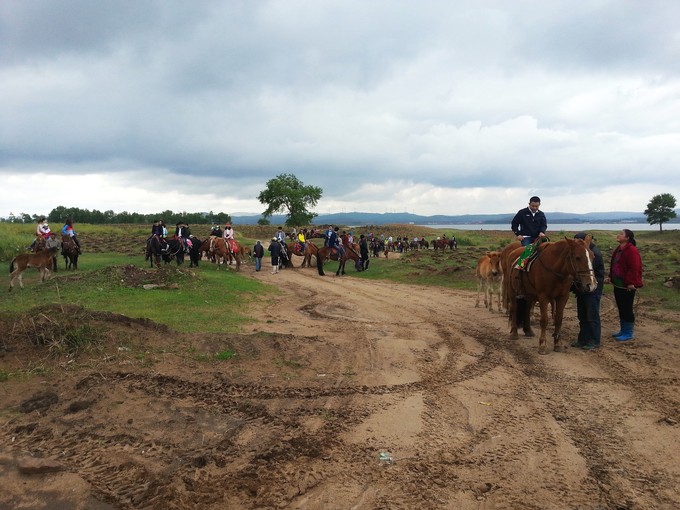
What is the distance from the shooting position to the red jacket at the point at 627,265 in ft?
27.6

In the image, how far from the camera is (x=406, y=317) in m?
11.3

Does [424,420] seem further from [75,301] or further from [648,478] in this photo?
[75,301]

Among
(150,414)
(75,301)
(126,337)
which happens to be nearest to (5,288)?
(75,301)

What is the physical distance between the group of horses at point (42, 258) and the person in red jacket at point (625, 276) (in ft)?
54.8

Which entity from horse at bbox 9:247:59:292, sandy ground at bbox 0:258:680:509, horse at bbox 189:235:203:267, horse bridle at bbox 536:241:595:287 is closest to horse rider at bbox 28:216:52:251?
horse at bbox 9:247:59:292

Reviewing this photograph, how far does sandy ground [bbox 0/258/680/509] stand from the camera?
148 inches

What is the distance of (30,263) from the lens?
577 inches

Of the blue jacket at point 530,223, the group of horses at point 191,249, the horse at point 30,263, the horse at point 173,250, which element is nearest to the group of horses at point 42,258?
the horse at point 30,263

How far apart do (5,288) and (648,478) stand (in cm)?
1701

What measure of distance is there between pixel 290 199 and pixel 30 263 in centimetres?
5817

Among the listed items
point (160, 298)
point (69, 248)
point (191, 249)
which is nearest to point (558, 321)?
point (160, 298)

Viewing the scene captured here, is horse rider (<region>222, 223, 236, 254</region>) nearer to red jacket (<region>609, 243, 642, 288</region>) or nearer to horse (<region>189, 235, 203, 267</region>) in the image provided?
horse (<region>189, 235, 203, 267</region>)

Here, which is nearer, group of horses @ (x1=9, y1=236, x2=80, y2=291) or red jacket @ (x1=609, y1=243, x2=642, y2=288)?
red jacket @ (x1=609, y1=243, x2=642, y2=288)

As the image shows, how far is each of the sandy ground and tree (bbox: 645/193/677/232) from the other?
86.9 m
